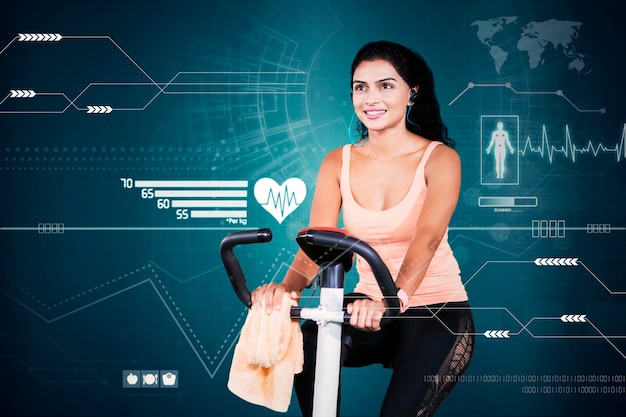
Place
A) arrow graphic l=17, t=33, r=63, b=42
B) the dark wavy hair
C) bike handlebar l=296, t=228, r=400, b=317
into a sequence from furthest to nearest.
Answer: arrow graphic l=17, t=33, r=63, b=42, the dark wavy hair, bike handlebar l=296, t=228, r=400, b=317

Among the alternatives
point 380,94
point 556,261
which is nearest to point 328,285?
point 380,94

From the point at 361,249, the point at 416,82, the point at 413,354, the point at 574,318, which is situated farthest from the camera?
the point at 574,318

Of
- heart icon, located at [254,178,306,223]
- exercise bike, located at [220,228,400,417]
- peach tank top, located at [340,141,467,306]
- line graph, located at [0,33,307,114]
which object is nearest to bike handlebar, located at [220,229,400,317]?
exercise bike, located at [220,228,400,417]

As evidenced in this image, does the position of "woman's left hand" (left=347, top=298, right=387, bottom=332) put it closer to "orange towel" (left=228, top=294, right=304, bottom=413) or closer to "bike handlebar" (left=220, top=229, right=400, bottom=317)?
"bike handlebar" (left=220, top=229, right=400, bottom=317)

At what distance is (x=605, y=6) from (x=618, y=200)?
728mm

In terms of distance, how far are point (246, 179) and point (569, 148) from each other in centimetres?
122

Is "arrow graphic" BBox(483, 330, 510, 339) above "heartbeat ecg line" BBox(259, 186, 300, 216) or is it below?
below

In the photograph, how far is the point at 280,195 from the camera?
287 centimetres

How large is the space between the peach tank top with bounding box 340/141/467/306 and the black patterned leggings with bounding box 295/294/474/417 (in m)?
0.10

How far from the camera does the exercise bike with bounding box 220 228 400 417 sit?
173 cm

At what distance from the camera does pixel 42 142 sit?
9.57 ft

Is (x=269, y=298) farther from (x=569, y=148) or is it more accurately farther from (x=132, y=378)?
(x=569, y=148)

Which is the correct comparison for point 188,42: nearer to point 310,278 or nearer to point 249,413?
point 310,278

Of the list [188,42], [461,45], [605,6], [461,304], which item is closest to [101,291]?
[188,42]
